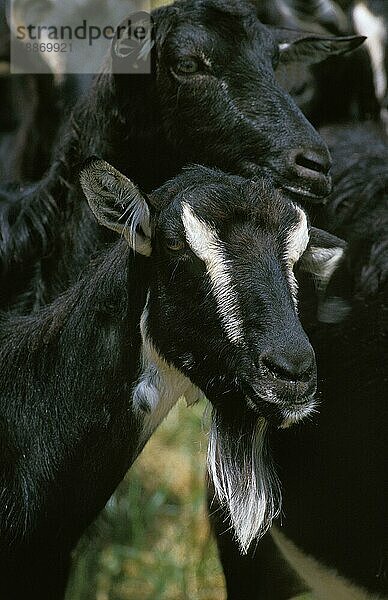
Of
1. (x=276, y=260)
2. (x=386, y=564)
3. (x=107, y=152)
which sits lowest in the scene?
(x=386, y=564)

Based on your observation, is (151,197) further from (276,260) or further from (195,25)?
(195,25)

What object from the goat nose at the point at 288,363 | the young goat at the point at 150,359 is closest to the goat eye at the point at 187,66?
the young goat at the point at 150,359

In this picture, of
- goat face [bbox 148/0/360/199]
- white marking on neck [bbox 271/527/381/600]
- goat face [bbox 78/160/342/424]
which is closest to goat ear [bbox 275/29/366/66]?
goat face [bbox 148/0/360/199]

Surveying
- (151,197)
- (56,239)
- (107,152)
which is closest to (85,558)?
(56,239)

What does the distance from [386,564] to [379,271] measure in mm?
1312

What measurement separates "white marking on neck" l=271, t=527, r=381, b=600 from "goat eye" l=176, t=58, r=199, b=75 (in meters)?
2.09

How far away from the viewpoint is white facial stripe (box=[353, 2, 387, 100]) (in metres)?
6.80

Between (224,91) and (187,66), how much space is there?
206 mm

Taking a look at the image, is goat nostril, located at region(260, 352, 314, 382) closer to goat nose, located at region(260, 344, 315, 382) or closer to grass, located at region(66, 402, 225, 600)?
goat nose, located at region(260, 344, 315, 382)

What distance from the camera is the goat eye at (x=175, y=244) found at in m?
3.83

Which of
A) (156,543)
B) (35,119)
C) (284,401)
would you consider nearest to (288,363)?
(284,401)

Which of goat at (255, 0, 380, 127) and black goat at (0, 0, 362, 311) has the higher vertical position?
black goat at (0, 0, 362, 311)

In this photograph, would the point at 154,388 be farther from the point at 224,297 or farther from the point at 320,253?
the point at 320,253

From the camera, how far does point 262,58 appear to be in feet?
16.6
